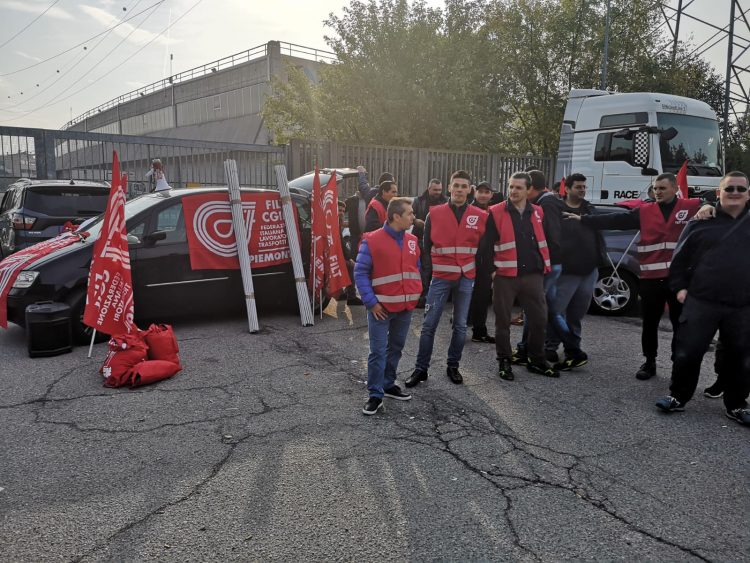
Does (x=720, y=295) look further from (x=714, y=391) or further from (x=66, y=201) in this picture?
(x=66, y=201)

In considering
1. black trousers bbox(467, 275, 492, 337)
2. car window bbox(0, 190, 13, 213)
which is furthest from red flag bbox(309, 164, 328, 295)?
car window bbox(0, 190, 13, 213)

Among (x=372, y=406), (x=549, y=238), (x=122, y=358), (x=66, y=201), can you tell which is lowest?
(x=372, y=406)

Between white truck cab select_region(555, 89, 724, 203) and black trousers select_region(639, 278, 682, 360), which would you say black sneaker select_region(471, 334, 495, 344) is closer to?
black trousers select_region(639, 278, 682, 360)

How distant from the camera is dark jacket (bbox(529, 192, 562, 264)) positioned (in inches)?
222

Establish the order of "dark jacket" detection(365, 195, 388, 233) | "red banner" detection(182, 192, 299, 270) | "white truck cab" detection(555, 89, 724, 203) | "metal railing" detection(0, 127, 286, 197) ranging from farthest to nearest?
"metal railing" detection(0, 127, 286, 197), "white truck cab" detection(555, 89, 724, 203), "dark jacket" detection(365, 195, 388, 233), "red banner" detection(182, 192, 299, 270)

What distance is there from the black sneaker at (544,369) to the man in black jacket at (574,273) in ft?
0.52

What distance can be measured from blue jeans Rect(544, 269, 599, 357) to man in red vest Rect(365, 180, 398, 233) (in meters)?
2.31

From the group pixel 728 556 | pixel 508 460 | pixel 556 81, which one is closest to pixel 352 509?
pixel 508 460

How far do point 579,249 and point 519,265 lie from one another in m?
0.77

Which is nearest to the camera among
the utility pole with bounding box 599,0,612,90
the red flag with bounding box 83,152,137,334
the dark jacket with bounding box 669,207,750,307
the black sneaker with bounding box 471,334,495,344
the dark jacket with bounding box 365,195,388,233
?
the dark jacket with bounding box 669,207,750,307

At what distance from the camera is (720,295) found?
14.3 ft

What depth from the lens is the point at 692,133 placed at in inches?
458

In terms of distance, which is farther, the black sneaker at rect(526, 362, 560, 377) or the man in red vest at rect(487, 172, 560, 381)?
the black sneaker at rect(526, 362, 560, 377)

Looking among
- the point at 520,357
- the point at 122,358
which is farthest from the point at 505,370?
the point at 122,358
